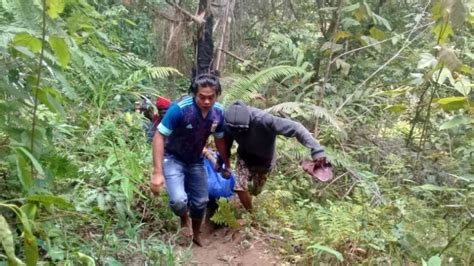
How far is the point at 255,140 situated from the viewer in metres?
4.93

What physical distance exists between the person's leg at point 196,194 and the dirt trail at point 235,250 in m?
0.19

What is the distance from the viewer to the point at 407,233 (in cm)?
429

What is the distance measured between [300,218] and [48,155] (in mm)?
2611

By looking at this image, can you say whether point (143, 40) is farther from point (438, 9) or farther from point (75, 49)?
point (75, 49)

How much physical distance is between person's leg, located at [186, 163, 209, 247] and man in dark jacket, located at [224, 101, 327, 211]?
387 mm

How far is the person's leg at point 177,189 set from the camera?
4.68 meters

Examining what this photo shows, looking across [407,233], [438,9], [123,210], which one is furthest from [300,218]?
[438,9]

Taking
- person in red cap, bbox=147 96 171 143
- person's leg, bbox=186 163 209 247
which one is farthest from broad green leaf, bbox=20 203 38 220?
person in red cap, bbox=147 96 171 143

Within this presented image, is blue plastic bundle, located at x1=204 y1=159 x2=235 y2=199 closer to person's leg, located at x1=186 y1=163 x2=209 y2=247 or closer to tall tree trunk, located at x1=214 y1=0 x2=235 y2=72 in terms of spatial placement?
person's leg, located at x1=186 y1=163 x2=209 y2=247

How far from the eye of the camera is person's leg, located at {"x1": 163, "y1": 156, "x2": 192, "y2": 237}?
4684 millimetres

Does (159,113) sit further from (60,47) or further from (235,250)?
(60,47)

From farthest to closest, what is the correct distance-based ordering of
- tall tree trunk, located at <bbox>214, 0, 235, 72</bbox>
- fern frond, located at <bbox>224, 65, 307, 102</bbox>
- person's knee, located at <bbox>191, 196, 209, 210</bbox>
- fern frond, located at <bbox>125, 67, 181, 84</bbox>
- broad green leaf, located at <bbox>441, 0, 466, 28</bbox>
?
1. tall tree trunk, located at <bbox>214, 0, 235, 72</bbox>
2. fern frond, located at <bbox>224, 65, 307, 102</bbox>
3. fern frond, located at <bbox>125, 67, 181, 84</bbox>
4. person's knee, located at <bbox>191, 196, 209, 210</bbox>
5. broad green leaf, located at <bbox>441, 0, 466, 28</bbox>

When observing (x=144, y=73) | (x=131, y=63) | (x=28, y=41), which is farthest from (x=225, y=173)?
(x=28, y=41)

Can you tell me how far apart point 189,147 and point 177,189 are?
1.29 feet
